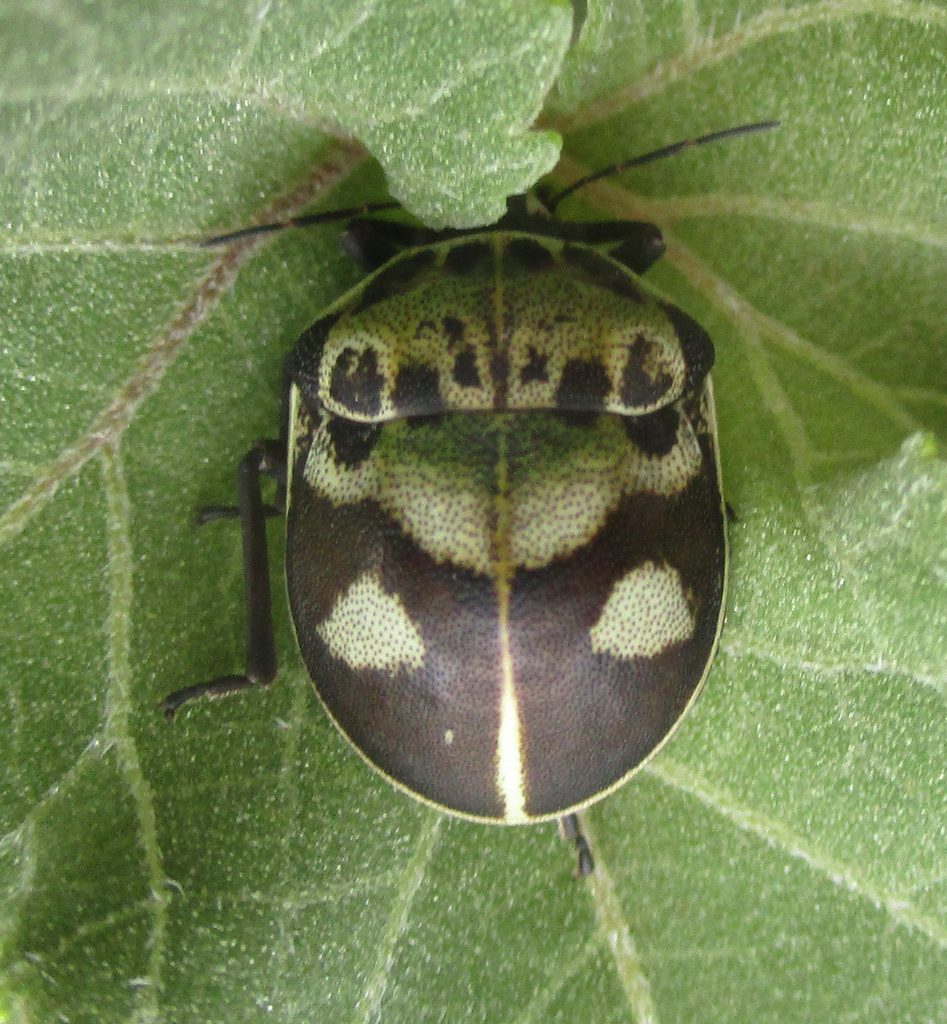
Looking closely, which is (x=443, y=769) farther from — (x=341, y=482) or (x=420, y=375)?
(x=420, y=375)

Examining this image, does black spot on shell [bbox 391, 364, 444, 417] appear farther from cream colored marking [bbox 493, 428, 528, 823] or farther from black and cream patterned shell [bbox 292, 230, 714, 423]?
cream colored marking [bbox 493, 428, 528, 823]

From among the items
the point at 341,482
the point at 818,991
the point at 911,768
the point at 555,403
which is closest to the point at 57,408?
the point at 341,482

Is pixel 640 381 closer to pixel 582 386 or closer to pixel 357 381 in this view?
pixel 582 386

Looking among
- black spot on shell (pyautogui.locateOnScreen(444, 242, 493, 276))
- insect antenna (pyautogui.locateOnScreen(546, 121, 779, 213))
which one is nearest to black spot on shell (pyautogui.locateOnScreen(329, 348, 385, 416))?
black spot on shell (pyautogui.locateOnScreen(444, 242, 493, 276))

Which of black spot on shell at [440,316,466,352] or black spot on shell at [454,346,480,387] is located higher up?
black spot on shell at [440,316,466,352]

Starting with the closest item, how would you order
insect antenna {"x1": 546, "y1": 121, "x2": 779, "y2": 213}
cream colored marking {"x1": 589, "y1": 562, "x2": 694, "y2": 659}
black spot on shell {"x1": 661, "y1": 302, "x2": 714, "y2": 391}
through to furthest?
cream colored marking {"x1": 589, "y1": 562, "x2": 694, "y2": 659} < insect antenna {"x1": 546, "y1": 121, "x2": 779, "y2": 213} < black spot on shell {"x1": 661, "y1": 302, "x2": 714, "y2": 391}

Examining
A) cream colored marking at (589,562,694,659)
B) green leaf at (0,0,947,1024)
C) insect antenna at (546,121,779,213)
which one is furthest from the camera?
insect antenna at (546,121,779,213)
